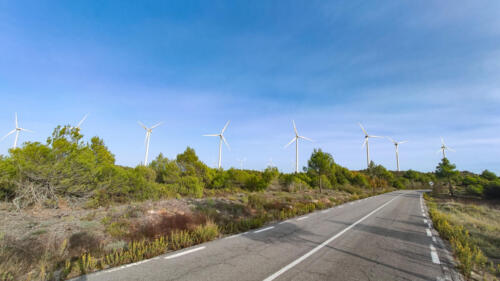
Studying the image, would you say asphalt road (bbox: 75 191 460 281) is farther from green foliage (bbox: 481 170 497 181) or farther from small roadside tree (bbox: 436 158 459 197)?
green foliage (bbox: 481 170 497 181)

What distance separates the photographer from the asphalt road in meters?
4.60

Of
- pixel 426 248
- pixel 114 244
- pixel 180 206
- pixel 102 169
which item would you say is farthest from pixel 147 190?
pixel 426 248

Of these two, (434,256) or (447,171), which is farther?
(447,171)

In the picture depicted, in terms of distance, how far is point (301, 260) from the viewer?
552cm

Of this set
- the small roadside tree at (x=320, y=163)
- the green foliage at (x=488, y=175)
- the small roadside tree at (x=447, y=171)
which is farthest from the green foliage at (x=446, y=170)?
the small roadside tree at (x=320, y=163)

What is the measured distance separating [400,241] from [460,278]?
3.14m

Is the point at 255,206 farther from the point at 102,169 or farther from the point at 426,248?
the point at 102,169

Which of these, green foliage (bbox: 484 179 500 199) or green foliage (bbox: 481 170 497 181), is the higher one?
green foliage (bbox: 481 170 497 181)

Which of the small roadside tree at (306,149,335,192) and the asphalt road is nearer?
the asphalt road

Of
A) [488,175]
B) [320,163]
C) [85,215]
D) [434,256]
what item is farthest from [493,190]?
[85,215]

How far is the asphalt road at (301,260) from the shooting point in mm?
4602

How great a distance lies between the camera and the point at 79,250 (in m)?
5.85

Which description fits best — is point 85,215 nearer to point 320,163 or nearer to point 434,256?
point 434,256

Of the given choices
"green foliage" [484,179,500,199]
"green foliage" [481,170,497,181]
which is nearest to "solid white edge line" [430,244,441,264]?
"green foliage" [484,179,500,199]
